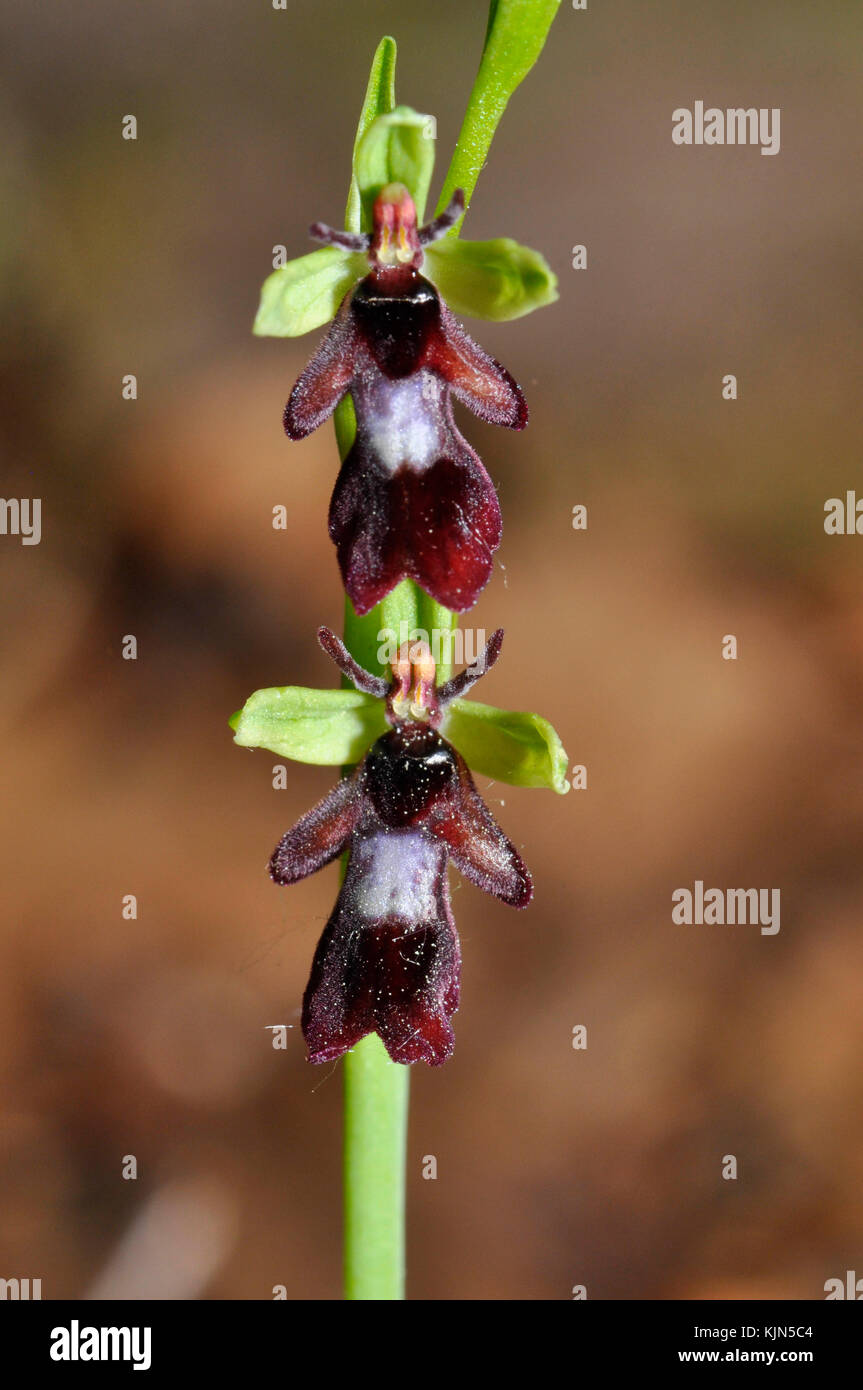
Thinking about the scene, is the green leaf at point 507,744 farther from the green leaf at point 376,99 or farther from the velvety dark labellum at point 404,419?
the green leaf at point 376,99

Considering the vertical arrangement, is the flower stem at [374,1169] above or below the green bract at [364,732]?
below

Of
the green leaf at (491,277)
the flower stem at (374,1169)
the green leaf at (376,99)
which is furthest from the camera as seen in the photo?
the flower stem at (374,1169)

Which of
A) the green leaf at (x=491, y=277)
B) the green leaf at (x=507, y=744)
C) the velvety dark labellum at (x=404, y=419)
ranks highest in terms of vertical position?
the green leaf at (x=491, y=277)

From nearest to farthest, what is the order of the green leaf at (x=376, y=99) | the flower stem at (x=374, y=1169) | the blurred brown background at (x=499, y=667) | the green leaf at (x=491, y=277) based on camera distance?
the green leaf at (x=491, y=277)
the green leaf at (x=376, y=99)
the flower stem at (x=374, y=1169)
the blurred brown background at (x=499, y=667)

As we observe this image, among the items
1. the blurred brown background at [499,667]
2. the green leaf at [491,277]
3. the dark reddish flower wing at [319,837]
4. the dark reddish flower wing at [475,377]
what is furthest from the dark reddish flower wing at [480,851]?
the blurred brown background at [499,667]

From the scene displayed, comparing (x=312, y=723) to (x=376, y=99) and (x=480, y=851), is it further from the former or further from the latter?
(x=376, y=99)
